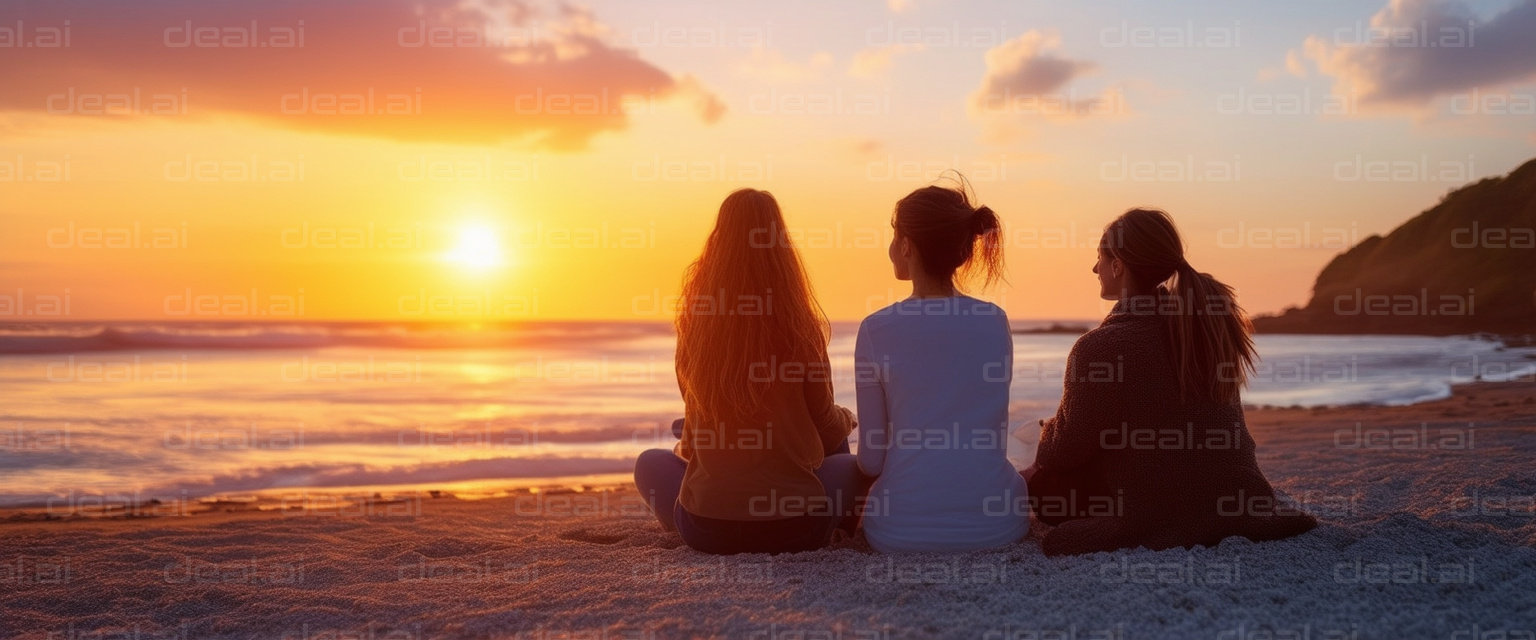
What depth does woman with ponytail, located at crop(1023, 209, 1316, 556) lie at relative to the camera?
3566 mm

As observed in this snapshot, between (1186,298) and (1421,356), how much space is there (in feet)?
81.2

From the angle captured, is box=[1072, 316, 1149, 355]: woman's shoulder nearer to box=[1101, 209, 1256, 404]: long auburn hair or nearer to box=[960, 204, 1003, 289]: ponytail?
box=[1101, 209, 1256, 404]: long auburn hair

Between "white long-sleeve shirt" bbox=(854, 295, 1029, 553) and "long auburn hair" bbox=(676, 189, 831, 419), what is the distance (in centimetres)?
27

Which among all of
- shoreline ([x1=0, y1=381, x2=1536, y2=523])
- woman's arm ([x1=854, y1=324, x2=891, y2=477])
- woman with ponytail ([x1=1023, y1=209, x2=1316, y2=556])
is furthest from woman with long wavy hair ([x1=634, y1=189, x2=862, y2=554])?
shoreline ([x1=0, y1=381, x2=1536, y2=523])

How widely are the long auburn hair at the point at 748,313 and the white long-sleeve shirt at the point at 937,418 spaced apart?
0.90 ft

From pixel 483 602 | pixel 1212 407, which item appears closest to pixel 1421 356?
pixel 1212 407

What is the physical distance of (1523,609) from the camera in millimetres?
2881

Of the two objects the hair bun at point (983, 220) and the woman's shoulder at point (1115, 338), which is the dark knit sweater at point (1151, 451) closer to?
the woman's shoulder at point (1115, 338)

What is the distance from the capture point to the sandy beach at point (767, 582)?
2.91 metres

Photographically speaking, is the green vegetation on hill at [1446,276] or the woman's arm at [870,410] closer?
the woman's arm at [870,410]

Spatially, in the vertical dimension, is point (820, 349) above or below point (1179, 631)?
above

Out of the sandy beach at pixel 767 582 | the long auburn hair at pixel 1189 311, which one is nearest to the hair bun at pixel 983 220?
the long auburn hair at pixel 1189 311

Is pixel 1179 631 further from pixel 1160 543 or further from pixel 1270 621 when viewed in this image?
pixel 1160 543

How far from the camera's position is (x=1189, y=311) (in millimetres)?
3537
